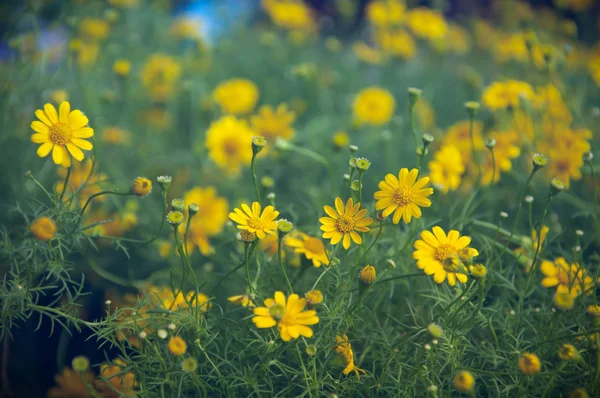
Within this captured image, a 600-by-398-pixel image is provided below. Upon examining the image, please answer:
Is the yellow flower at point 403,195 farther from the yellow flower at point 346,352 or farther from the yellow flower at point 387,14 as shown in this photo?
the yellow flower at point 387,14

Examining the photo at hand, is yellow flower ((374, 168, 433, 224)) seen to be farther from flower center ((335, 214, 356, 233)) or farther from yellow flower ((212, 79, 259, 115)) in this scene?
yellow flower ((212, 79, 259, 115))

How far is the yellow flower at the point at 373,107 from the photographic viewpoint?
1.90 metres

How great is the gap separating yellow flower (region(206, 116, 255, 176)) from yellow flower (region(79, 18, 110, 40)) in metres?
0.91

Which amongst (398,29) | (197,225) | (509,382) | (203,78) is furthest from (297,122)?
(509,382)

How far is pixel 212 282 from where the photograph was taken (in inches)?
54.4

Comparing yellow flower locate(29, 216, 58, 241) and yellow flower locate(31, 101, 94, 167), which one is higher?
yellow flower locate(31, 101, 94, 167)

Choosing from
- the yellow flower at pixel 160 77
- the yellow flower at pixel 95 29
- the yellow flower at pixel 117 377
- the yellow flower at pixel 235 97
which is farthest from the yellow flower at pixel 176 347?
the yellow flower at pixel 95 29

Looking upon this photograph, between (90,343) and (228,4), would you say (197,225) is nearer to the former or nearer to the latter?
(90,343)

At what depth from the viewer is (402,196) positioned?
978mm

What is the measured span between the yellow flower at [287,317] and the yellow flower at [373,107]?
43.6 inches

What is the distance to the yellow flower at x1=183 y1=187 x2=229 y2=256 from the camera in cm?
148

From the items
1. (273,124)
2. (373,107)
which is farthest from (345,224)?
(373,107)

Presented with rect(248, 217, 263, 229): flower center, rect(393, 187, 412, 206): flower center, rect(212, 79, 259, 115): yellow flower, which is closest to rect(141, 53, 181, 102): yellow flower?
rect(212, 79, 259, 115): yellow flower

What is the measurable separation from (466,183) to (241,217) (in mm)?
888
